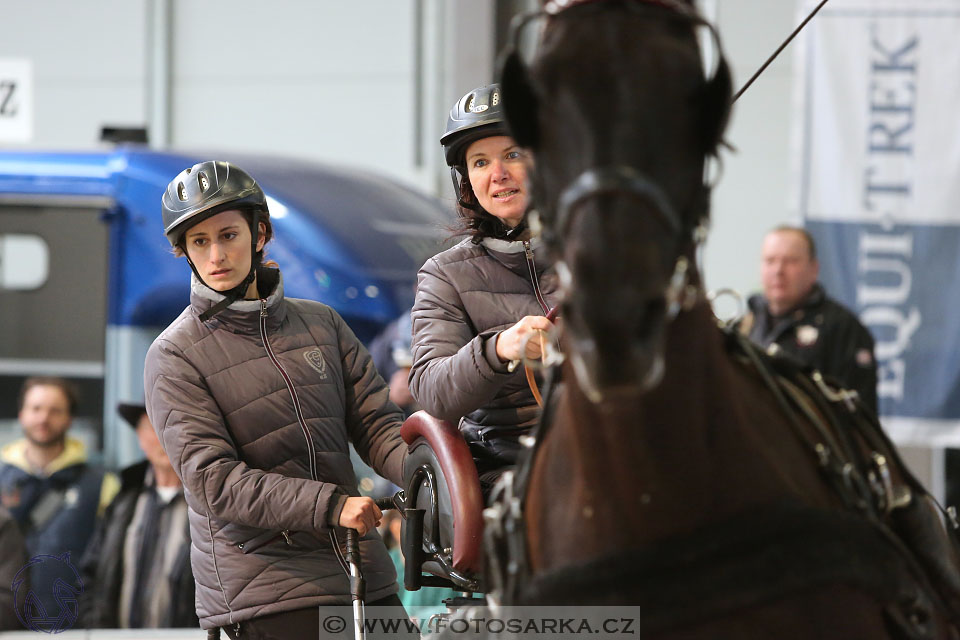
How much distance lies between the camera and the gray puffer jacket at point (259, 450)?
3.15 meters

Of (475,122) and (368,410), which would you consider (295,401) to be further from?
(475,122)

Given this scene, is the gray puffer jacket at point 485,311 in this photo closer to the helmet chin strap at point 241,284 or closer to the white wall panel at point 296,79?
the helmet chin strap at point 241,284

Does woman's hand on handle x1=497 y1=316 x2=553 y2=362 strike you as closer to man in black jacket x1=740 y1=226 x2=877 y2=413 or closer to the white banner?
man in black jacket x1=740 y1=226 x2=877 y2=413

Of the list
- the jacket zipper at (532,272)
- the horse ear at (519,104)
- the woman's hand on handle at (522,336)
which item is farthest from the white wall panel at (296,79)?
the horse ear at (519,104)

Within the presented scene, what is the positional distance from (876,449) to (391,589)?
1503mm

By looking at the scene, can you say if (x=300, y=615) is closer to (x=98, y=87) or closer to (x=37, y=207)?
(x=37, y=207)

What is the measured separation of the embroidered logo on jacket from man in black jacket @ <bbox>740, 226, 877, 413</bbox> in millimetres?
3822

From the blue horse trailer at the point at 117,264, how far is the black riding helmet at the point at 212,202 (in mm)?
3796

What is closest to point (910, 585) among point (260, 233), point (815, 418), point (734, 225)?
point (815, 418)

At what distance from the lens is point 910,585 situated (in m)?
2.18

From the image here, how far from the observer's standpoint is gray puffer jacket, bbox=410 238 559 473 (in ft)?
→ 10.3

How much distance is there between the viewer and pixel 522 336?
8.89 ft

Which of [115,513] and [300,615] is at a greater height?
[300,615]

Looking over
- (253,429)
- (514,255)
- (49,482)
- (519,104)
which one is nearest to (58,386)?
(49,482)
